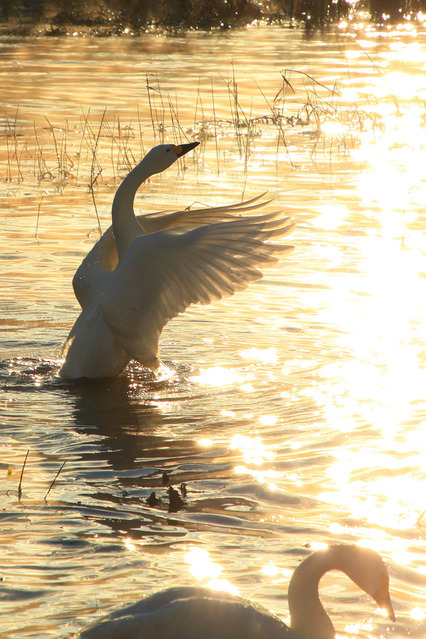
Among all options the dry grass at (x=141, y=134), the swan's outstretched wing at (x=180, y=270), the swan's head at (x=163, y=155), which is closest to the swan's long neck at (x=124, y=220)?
the swan's head at (x=163, y=155)

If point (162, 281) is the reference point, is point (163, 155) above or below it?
above

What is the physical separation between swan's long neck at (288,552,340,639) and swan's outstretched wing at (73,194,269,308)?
4044 mm

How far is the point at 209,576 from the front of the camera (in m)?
4.41

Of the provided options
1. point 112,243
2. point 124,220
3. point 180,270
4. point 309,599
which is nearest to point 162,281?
point 180,270

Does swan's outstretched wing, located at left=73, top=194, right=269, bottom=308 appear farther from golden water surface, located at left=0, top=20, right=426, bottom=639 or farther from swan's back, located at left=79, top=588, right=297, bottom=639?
swan's back, located at left=79, top=588, right=297, bottom=639

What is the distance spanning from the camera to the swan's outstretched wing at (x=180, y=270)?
6828 millimetres

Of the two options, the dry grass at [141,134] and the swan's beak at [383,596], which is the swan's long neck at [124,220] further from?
the swan's beak at [383,596]

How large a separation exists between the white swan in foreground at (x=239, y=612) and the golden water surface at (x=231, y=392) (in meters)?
0.51

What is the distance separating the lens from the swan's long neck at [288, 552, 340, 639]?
358 centimetres

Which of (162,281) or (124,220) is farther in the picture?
(124,220)

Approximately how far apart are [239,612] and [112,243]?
499 centimetres

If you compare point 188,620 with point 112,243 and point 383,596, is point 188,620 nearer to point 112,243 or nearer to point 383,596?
point 383,596

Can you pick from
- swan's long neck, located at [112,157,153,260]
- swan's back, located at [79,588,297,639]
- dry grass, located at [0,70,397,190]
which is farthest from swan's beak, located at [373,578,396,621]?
dry grass, located at [0,70,397,190]

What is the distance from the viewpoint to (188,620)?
11.1ft
